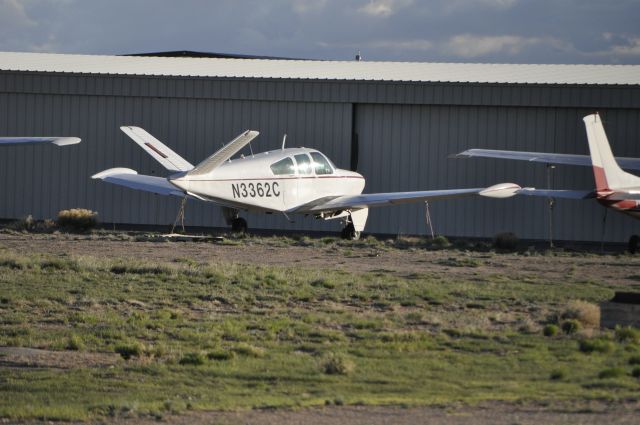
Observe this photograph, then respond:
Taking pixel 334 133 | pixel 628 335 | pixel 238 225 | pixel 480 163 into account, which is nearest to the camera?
pixel 628 335

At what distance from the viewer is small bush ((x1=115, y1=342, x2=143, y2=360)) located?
1202cm

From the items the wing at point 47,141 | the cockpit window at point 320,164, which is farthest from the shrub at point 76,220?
the cockpit window at point 320,164

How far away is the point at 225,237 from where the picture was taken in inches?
1086

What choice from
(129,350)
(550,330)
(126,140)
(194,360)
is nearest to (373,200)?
(126,140)

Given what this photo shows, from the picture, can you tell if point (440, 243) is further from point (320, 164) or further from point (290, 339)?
point (290, 339)

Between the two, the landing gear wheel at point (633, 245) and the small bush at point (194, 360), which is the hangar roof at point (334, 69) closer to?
the landing gear wheel at point (633, 245)

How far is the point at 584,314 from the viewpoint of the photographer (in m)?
14.1

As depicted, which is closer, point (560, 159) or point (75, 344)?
point (75, 344)

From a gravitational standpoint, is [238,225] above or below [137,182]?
below

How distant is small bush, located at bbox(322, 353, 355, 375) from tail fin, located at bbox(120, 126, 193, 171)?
16152 millimetres

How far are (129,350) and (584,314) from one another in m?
5.71

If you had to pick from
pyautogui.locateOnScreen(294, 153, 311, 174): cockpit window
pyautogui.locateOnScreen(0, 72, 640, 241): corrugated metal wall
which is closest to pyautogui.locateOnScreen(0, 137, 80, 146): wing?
pyautogui.locateOnScreen(294, 153, 311, 174): cockpit window

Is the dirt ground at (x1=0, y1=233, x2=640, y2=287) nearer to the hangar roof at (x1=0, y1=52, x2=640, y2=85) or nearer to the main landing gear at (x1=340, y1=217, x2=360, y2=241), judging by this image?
the main landing gear at (x1=340, y1=217, x2=360, y2=241)

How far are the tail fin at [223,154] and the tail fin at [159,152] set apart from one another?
3.32 m
